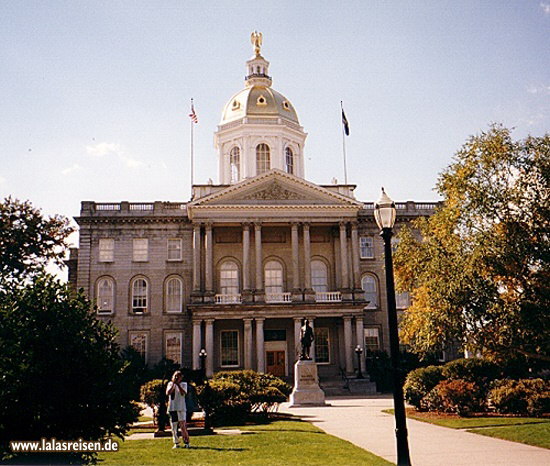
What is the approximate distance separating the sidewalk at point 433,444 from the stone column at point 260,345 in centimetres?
2102

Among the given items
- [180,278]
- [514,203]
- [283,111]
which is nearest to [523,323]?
[514,203]

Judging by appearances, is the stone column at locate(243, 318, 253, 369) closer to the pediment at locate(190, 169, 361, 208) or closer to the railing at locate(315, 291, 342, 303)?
the railing at locate(315, 291, 342, 303)

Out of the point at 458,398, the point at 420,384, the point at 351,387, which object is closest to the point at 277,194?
the point at 351,387

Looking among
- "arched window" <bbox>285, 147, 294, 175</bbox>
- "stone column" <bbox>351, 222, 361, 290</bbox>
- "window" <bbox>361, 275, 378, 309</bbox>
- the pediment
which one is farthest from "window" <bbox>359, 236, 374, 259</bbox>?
"arched window" <bbox>285, 147, 294, 175</bbox>

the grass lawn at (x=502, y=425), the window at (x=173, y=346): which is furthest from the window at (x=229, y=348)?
the grass lawn at (x=502, y=425)

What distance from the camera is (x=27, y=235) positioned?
1731 inches

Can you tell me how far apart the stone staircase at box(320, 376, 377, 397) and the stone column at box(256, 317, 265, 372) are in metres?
4.59

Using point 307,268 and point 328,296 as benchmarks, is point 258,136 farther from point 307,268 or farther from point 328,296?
point 328,296

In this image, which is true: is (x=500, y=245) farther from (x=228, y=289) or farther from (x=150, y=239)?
(x=150, y=239)

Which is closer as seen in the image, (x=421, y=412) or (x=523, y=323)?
(x=523, y=323)

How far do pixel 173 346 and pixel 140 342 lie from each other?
2607 mm

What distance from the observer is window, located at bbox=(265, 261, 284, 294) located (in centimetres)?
5056

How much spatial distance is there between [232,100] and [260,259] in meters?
20.2

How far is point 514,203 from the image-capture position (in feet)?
75.7
